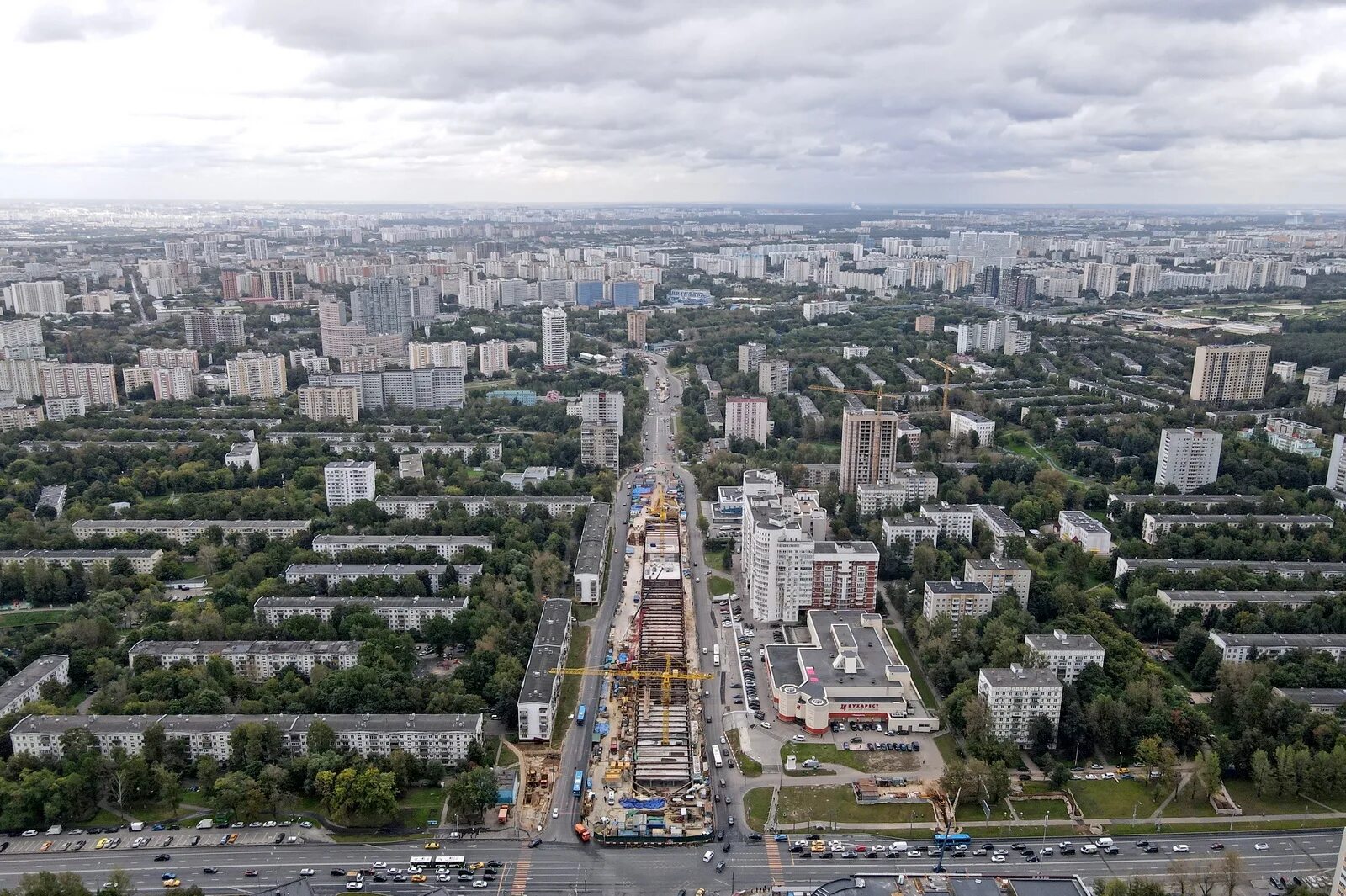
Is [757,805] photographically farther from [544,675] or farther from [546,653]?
[546,653]

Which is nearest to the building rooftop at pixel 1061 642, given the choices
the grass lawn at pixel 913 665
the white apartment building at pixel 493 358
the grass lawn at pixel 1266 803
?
the grass lawn at pixel 913 665

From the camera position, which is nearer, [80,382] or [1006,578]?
[1006,578]

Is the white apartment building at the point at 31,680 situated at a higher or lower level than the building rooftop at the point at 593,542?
lower

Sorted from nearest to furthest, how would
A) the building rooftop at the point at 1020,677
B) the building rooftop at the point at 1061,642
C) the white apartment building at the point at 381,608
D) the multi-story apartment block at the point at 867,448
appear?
the building rooftop at the point at 1020,677 < the building rooftop at the point at 1061,642 < the white apartment building at the point at 381,608 < the multi-story apartment block at the point at 867,448

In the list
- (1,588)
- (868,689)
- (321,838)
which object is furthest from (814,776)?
(1,588)

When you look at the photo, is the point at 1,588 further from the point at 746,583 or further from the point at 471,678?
the point at 746,583

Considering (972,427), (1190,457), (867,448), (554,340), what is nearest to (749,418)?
(867,448)

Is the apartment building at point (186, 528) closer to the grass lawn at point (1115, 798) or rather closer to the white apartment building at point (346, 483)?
the white apartment building at point (346, 483)
